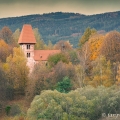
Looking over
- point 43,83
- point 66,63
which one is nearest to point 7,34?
point 66,63

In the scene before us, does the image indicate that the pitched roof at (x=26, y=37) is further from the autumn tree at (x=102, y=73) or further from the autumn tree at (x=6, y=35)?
the autumn tree at (x=6, y=35)

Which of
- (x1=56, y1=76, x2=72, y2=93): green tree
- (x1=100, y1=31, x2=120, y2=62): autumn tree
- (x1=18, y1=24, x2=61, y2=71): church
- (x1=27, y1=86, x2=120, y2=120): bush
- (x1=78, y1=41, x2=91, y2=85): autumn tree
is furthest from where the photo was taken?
(x1=18, y1=24, x2=61, y2=71): church

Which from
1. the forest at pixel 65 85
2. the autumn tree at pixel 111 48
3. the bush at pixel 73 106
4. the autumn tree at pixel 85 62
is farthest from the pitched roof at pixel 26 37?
the bush at pixel 73 106

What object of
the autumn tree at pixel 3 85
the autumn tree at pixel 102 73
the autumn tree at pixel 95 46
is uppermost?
the autumn tree at pixel 95 46

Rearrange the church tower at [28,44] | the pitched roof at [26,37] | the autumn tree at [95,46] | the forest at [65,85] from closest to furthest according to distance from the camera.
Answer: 1. the forest at [65,85]
2. the autumn tree at [95,46]
3. the church tower at [28,44]
4. the pitched roof at [26,37]

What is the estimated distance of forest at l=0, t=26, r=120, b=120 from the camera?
5031 cm

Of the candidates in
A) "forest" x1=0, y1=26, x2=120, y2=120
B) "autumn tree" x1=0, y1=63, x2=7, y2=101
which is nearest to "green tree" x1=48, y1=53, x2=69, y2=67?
"forest" x1=0, y1=26, x2=120, y2=120

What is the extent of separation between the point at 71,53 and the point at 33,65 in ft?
20.1

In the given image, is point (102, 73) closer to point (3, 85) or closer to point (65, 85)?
point (65, 85)

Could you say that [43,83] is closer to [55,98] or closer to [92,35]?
[55,98]

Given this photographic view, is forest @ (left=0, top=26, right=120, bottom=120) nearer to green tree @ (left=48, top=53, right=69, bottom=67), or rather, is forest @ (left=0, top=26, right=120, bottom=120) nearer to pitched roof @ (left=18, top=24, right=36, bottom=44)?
green tree @ (left=48, top=53, right=69, bottom=67)

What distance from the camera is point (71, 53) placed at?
7750 centimetres

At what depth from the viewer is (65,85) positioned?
61.6 metres

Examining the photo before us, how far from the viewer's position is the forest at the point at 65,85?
5031cm
